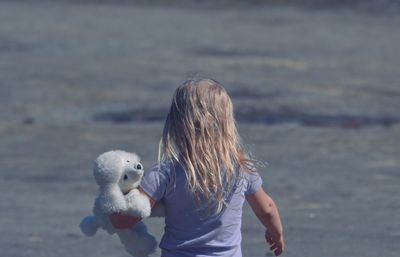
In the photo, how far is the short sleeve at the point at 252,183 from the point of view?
4730 mm

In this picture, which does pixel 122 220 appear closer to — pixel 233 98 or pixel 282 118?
pixel 282 118

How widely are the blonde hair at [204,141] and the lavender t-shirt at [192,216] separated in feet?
0.14

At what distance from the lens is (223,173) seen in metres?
4.65

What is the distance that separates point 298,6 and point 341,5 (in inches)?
30.6

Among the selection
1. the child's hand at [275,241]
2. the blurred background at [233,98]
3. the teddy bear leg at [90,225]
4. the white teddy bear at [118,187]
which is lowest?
the blurred background at [233,98]

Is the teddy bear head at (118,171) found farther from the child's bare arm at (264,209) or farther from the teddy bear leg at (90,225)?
the child's bare arm at (264,209)

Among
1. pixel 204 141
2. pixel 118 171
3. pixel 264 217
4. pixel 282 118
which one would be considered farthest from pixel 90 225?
pixel 282 118

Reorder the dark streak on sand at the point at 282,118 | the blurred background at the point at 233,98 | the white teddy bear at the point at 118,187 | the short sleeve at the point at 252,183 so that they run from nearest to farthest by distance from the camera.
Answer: the white teddy bear at the point at 118,187
the short sleeve at the point at 252,183
the blurred background at the point at 233,98
the dark streak on sand at the point at 282,118

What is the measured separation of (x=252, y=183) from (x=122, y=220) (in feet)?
1.62

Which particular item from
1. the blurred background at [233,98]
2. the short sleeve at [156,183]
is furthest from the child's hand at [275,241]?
the blurred background at [233,98]

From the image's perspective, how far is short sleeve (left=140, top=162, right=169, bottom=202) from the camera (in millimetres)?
4656

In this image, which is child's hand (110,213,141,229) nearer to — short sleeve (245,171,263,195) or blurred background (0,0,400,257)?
short sleeve (245,171,263,195)

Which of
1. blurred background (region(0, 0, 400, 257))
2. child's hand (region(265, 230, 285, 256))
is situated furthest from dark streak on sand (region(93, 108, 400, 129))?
child's hand (region(265, 230, 285, 256))

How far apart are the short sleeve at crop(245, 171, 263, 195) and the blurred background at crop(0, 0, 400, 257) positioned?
63.8 inches
